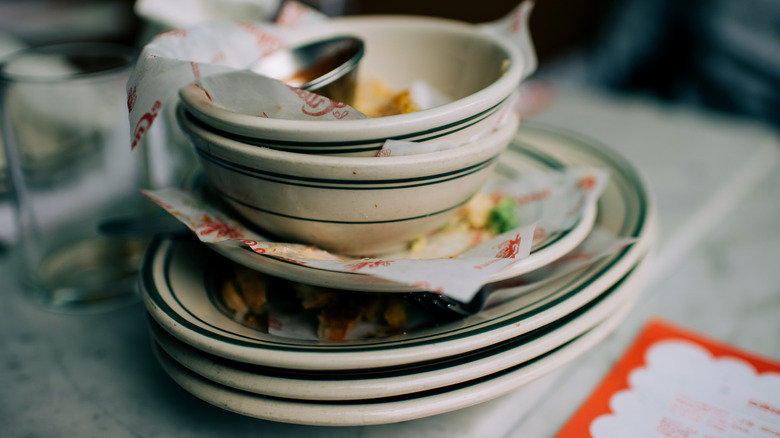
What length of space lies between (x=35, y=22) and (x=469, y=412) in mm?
1668

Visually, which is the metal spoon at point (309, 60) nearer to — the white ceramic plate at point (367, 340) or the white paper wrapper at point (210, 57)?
the white paper wrapper at point (210, 57)

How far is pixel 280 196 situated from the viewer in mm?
433

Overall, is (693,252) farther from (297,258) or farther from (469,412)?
(297,258)

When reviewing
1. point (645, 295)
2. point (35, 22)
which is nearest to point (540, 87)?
point (645, 295)

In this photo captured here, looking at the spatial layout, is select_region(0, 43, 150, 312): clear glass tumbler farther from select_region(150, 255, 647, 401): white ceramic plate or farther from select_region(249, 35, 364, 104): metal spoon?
select_region(150, 255, 647, 401): white ceramic plate

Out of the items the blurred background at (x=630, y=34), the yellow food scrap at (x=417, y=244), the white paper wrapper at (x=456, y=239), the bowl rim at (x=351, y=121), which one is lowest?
the blurred background at (x=630, y=34)

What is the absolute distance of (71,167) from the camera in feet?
2.24

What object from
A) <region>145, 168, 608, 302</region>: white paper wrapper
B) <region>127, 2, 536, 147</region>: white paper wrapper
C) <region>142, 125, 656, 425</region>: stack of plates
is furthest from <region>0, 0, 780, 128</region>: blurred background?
<region>142, 125, 656, 425</region>: stack of plates

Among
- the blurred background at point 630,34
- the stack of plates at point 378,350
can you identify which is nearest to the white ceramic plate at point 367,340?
the stack of plates at point 378,350

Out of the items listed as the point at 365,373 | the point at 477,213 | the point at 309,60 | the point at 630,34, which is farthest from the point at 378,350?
the point at 630,34

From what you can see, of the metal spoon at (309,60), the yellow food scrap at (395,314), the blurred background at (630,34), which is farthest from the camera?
the blurred background at (630,34)

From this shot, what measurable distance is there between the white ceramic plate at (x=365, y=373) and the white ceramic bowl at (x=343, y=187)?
0.42ft

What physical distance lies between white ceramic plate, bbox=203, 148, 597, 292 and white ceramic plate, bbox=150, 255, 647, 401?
6cm

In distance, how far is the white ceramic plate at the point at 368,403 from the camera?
37 centimetres
